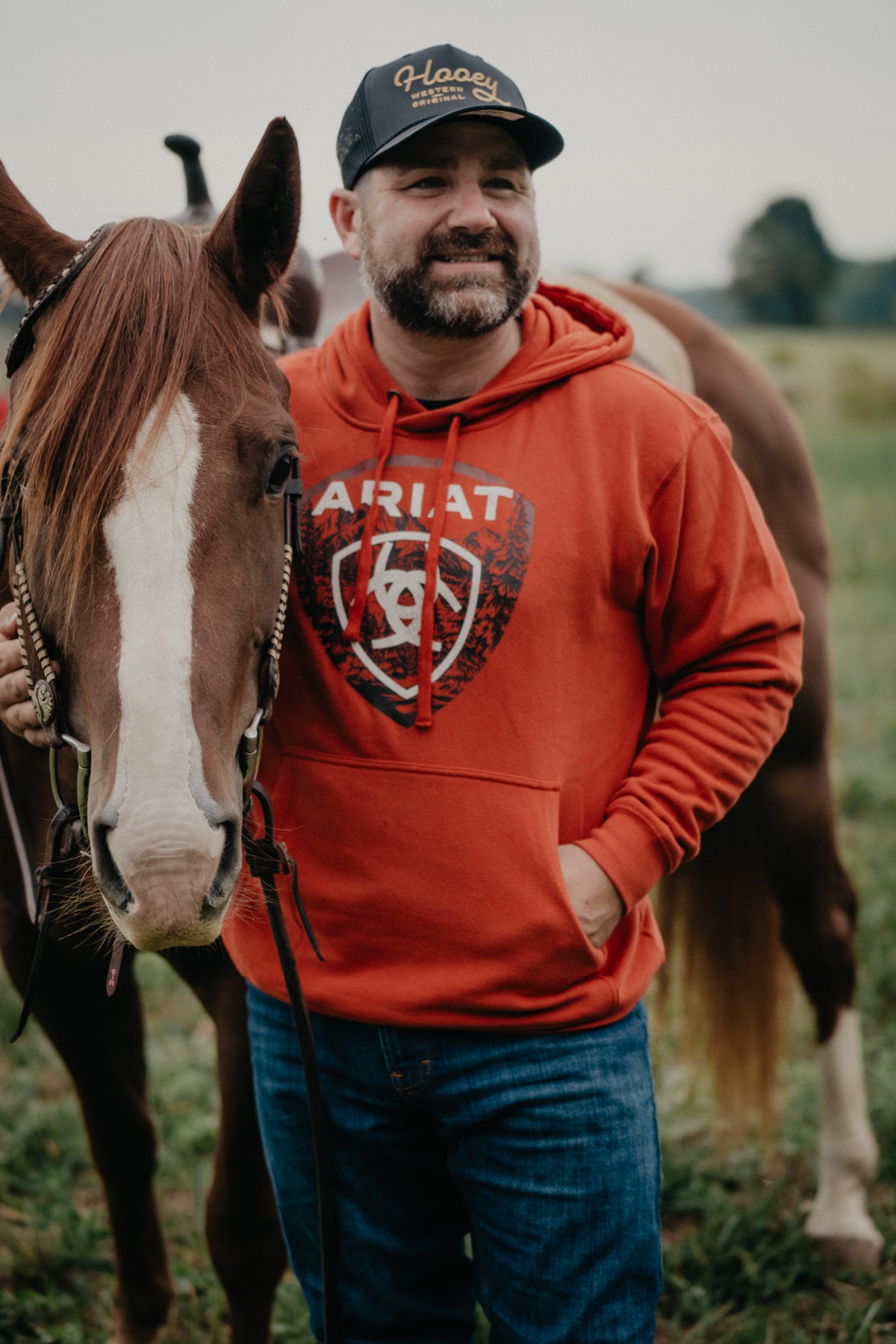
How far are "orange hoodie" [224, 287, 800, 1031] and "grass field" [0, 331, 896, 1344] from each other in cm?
133

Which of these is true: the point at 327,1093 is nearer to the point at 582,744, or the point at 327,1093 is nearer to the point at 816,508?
the point at 582,744

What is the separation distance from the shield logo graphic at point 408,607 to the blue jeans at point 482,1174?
536 mm

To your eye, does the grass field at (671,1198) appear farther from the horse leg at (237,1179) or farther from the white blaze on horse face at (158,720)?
the white blaze on horse face at (158,720)

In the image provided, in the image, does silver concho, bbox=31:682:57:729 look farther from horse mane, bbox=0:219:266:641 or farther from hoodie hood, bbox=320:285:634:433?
hoodie hood, bbox=320:285:634:433

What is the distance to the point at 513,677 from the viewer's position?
62.9 inches

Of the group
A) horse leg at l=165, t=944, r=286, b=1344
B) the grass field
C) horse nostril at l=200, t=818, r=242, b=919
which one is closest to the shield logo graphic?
horse nostril at l=200, t=818, r=242, b=919

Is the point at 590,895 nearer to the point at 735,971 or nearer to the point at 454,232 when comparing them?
the point at 454,232

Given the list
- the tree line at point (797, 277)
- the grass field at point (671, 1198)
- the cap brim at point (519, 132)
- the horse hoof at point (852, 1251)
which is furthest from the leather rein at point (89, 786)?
the tree line at point (797, 277)

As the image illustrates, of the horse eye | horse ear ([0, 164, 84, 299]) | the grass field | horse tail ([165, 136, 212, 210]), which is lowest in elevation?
the grass field

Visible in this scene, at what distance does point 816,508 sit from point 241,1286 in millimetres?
2342

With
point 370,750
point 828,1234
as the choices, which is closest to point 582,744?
point 370,750

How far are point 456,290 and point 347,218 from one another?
416 mm

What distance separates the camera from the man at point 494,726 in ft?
5.16

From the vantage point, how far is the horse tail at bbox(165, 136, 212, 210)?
2572 mm
